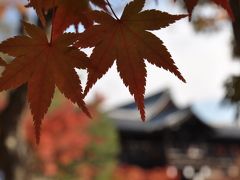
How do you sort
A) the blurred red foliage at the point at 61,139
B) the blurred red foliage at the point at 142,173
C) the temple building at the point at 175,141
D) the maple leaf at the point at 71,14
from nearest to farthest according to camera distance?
1. the maple leaf at the point at 71,14
2. the blurred red foliage at the point at 61,139
3. the blurred red foliage at the point at 142,173
4. the temple building at the point at 175,141

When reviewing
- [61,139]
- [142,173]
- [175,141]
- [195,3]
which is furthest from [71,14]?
[175,141]

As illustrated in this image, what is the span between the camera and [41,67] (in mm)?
937

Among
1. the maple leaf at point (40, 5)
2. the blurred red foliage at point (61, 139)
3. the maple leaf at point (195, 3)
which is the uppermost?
the maple leaf at point (40, 5)

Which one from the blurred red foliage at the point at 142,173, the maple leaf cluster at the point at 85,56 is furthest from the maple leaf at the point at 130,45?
the blurred red foliage at the point at 142,173

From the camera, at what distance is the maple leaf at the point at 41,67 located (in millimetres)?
→ 900

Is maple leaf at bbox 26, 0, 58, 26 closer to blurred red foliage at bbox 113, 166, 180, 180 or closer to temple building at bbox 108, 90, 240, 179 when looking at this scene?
blurred red foliage at bbox 113, 166, 180, 180

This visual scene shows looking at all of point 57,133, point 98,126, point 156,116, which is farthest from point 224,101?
point 156,116

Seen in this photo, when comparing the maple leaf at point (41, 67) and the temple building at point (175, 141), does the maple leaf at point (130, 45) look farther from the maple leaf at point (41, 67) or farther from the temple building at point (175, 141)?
the temple building at point (175, 141)

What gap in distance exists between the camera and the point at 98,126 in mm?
17188

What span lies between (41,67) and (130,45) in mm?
177

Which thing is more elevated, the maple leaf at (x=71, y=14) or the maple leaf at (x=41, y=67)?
the maple leaf at (x=71, y=14)

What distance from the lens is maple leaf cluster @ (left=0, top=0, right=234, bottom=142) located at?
0.91 meters

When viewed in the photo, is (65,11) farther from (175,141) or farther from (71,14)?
(175,141)

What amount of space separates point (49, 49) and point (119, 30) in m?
0.14
